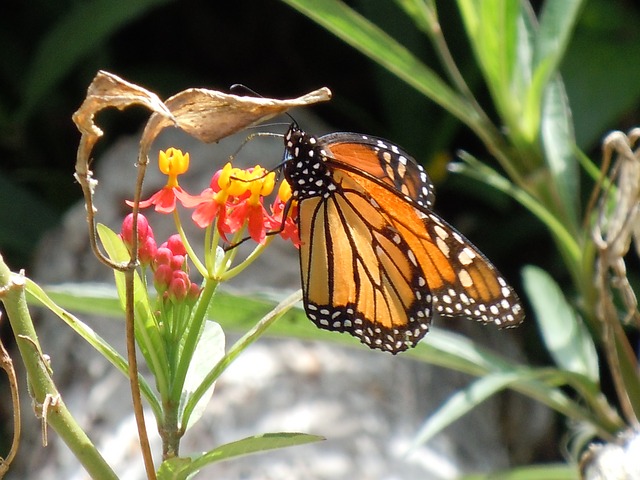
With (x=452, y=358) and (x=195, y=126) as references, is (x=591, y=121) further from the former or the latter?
(x=195, y=126)

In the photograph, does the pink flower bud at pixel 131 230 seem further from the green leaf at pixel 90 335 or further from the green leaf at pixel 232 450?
the green leaf at pixel 232 450

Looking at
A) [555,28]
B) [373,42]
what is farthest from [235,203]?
[555,28]

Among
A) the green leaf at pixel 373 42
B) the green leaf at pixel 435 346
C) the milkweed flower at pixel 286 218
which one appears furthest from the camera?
the green leaf at pixel 373 42

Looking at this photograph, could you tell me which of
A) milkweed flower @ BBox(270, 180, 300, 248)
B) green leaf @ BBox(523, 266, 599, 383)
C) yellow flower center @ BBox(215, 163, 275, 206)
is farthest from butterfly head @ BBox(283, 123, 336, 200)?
green leaf @ BBox(523, 266, 599, 383)

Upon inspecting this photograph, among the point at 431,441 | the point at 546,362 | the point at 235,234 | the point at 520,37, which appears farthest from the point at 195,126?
the point at 546,362

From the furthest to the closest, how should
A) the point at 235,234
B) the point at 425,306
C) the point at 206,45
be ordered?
the point at 206,45 → the point at 425,306 → the point at 235,234

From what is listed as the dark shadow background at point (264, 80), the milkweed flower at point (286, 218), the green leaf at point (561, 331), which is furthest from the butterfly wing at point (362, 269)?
the dark shadow background at point (264, 80)
